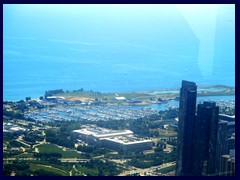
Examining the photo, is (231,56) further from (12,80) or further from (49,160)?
(12,80)

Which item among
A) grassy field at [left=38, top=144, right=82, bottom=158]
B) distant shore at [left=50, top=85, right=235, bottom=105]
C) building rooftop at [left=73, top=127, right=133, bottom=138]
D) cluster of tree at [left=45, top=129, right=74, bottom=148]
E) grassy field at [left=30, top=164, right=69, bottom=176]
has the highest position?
distant shore at [left=50, top=85, right=235, bottom=105]

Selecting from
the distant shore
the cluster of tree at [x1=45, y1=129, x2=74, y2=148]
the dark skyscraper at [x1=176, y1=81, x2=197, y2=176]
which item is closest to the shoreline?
the distant shore

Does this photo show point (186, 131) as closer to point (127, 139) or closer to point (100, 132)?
point (127, 139)

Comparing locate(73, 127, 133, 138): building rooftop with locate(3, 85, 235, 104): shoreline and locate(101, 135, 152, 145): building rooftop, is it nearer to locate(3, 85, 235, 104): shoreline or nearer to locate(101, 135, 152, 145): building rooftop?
locate(101, 135, 152, 145): building rooftop

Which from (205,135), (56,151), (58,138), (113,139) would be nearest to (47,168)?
(56,151)

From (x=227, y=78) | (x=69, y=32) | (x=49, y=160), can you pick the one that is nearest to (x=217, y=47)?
(x=227, y=78)

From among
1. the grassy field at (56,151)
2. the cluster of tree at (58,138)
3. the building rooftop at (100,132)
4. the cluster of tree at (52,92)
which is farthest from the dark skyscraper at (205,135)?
the cluster of tree at (52,92)

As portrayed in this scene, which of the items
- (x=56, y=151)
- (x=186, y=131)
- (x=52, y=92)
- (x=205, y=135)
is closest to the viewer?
(x=205, y=135)
